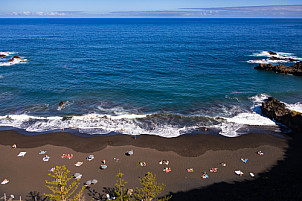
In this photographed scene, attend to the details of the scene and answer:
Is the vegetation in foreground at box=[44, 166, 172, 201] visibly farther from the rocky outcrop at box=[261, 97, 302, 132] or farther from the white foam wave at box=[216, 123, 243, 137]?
the rocky outcrop at box=[261, 97, 302, 132]

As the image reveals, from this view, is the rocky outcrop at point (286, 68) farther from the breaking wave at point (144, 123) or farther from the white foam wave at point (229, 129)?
the white foam wave at point (229, 129)

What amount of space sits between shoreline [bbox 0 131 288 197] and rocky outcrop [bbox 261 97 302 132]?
5954 millimetres

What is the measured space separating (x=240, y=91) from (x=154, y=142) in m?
36.2

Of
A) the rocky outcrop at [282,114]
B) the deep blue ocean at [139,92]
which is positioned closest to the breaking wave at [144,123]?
the deep blue ocean at [139,92]

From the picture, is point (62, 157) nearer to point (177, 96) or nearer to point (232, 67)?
point (177, 96)

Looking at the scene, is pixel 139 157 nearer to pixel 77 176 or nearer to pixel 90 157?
pixel 90 157

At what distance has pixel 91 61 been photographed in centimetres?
9144

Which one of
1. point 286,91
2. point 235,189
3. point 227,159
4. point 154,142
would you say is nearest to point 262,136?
point 227,159

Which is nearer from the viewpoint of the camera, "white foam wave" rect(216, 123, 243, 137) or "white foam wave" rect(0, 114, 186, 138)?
"white foam wave" rect(216, 123, 243, 137)

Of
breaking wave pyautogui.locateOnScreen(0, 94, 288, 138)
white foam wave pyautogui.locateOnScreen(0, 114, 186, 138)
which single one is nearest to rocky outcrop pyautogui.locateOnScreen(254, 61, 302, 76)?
breaking wave pyautogui.locateOnScreen(0, 94, 288, 138)

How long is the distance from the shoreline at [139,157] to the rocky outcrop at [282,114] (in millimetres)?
5954

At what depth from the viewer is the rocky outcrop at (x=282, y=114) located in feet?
141

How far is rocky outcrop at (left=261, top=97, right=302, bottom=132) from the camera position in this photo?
1691 inches

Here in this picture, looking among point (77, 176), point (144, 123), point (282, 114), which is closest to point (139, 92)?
point (144, 123)
